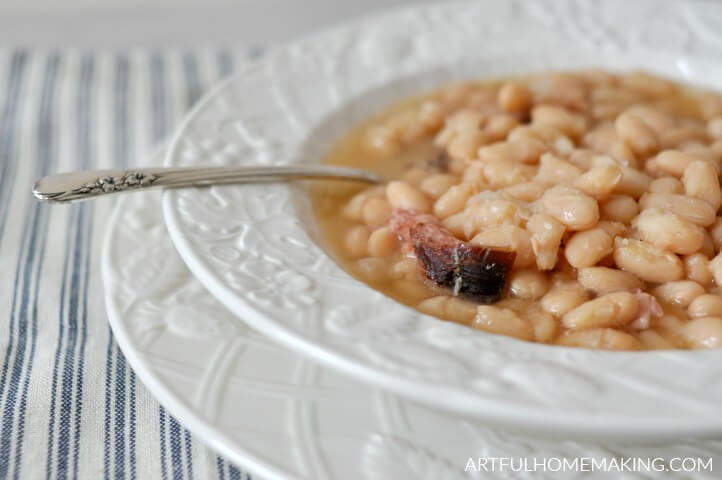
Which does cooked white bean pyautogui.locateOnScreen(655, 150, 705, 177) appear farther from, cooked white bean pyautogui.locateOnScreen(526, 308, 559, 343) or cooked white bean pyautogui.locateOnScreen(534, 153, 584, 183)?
cooked white bean pyautogui.locateOnScreen(526, 308, 559, 343)

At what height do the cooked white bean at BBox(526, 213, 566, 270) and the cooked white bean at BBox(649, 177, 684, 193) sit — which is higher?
the cooked white bean at BBox(649, 177, 684, 193)

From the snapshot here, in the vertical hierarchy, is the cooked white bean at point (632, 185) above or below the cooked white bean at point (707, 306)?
above

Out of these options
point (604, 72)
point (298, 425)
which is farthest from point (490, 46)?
point (298, 425)

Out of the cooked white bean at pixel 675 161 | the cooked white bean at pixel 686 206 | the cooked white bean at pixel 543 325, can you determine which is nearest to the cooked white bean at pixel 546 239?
the cooked white bean at pixel 543 325

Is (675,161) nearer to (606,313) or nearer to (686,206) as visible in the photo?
(686,206)

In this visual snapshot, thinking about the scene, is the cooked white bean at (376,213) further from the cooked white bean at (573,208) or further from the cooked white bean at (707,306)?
the cooked white bean at (707,306)

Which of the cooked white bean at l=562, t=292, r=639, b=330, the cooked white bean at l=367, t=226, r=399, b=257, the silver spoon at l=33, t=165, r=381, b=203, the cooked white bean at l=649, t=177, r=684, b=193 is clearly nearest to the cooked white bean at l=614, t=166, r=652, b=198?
the cooked white bean at l=649, t=177, r=684, b=193

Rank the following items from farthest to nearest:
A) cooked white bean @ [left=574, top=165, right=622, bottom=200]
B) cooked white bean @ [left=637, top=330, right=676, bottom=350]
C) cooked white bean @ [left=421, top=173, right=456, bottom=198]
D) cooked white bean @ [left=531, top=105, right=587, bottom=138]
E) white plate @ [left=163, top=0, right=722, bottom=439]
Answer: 1. cooked white bean @ [left=531, top=105, right=587, bottom=138]
2. cooked white bean @ [left=421, top=173, right=456, bottom=198]
3. cooked white bean @ [left=574, top=165, right=622, bottom=200]
4. cooked white bean @ [left=637, top=330, right=676, bottom=350]
5. white plate @ [left=163, top=0, right=722, bottom=439]

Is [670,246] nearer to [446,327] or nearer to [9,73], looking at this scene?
[446,327]
